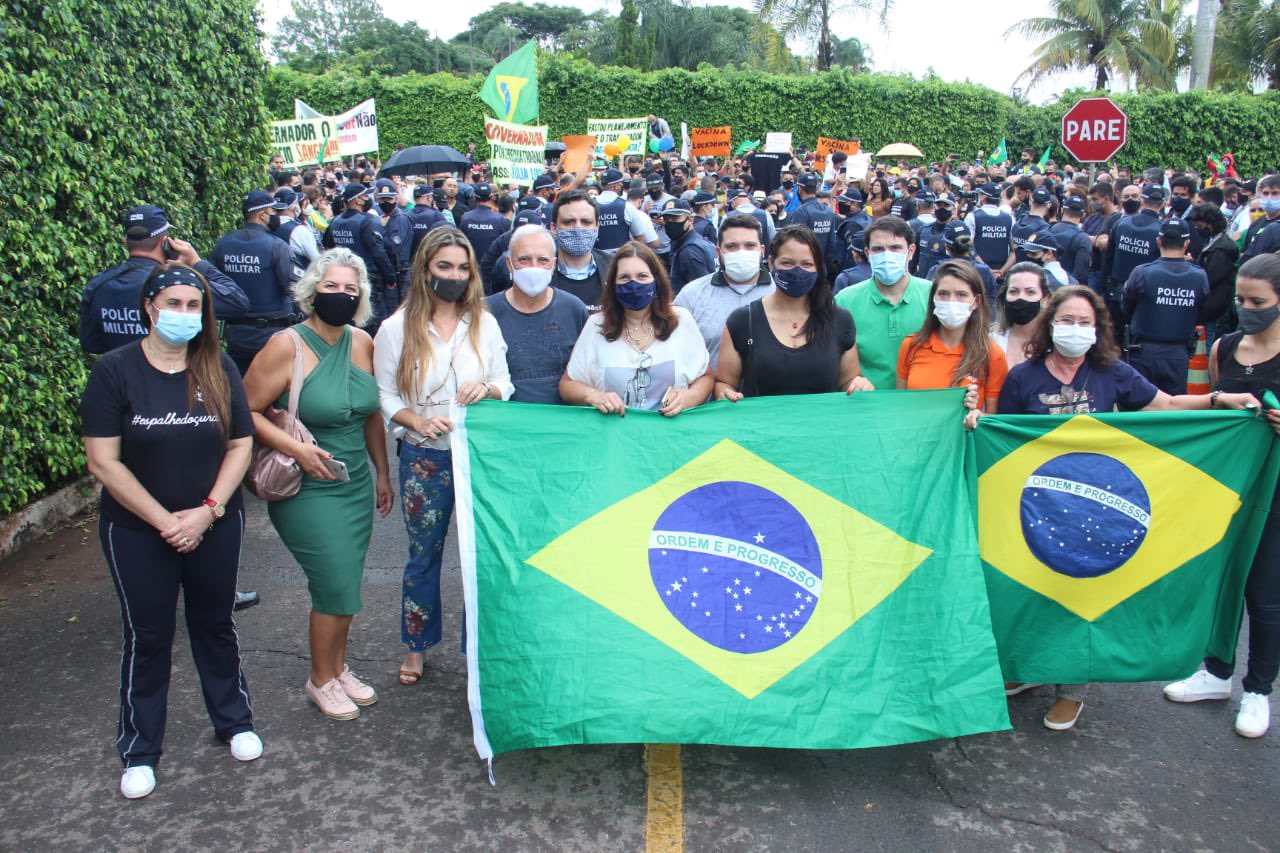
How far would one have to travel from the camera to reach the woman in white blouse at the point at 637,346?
4410mm

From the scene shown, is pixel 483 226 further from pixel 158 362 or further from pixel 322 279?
pixel 158 362

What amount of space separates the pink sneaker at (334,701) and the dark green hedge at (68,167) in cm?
308

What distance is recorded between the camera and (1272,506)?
4.20 meters

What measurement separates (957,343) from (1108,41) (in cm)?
4061

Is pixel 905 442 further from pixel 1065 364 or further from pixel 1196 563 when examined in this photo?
pixel 1196 563

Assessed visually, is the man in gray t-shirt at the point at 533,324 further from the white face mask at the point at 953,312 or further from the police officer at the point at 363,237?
the police officer at the point at 363,237

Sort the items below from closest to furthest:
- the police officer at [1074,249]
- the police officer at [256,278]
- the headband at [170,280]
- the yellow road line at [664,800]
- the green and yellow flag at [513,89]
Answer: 1. the yellow road line at [664,800]
2. the headband at [170,280]
3. the police officer at [256,278]
4. the police officer at [1074,249]
5. the green and yellow flag at [513,89]

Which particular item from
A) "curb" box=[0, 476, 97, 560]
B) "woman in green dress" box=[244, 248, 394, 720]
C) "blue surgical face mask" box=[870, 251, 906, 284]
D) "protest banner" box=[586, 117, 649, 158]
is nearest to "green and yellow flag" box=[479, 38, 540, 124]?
"protest banner" box=[586, 117, 649, 158]

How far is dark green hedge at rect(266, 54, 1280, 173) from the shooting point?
3003 cm

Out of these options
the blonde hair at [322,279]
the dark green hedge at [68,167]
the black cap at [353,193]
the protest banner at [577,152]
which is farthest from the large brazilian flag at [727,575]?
the protest banner at [577,152]

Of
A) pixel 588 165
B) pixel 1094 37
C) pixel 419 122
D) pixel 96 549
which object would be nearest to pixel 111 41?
pixel 96 549

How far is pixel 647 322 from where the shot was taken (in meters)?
4.55

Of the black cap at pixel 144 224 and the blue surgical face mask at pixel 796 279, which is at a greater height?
the black cap at pixel 144 224

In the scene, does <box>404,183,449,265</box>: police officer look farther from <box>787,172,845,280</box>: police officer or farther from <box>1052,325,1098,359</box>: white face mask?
<box>1052,325,1098,359</box>: white face mask
